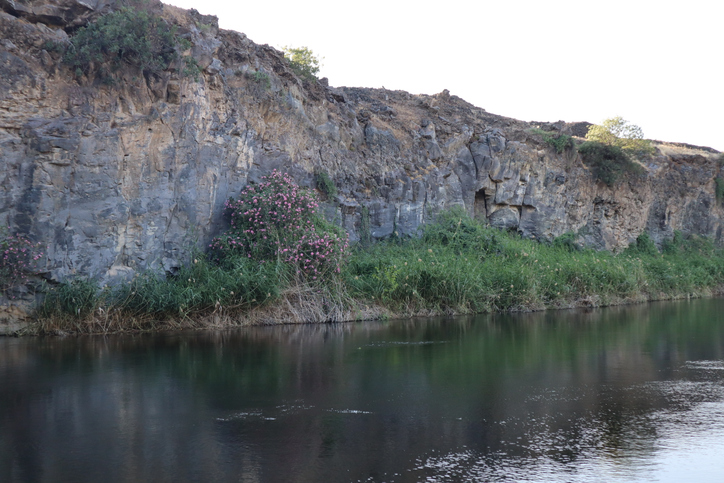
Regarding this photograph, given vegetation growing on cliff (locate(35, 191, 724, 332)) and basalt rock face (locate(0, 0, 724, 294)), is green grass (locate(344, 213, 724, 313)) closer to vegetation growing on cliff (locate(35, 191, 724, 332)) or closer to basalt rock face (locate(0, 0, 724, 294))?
vegetation growing on cliff (locate(35, 191, 724, 332))

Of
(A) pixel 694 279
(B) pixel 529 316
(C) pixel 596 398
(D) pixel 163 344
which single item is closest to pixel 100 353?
(D) pixel 163 344

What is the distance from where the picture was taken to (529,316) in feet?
56.2

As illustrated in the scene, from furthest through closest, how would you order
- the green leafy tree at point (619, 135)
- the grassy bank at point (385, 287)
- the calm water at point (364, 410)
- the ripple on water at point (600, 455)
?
1. the green leafy tree at point (619, 135)
2. the grassy bank at point (385, 287)
3. the calm water at point (364, 410)
4. the ripple on water at point (600, 455)

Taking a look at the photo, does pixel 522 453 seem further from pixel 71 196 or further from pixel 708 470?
pixel 71 196

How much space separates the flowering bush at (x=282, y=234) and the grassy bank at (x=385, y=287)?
0.95 feet

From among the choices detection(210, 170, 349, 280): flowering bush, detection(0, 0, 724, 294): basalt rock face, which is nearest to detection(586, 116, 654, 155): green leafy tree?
detection(0, 0, 724, 294): basalt rock face

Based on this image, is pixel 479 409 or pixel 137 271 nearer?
pixel 479 409

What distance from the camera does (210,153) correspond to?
17391mm

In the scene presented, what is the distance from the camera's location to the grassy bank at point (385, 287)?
14133 mm

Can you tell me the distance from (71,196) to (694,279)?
75.6 feet

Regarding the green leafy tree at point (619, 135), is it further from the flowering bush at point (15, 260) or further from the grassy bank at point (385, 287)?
the flowering bush at point (15, 260)

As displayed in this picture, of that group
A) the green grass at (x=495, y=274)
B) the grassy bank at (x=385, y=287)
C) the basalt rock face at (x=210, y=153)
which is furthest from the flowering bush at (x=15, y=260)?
the green grass at (x=495, y=274)

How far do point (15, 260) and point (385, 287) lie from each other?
8.56 meters

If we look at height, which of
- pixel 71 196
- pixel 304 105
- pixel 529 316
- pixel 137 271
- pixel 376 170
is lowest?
pixel 529 316
